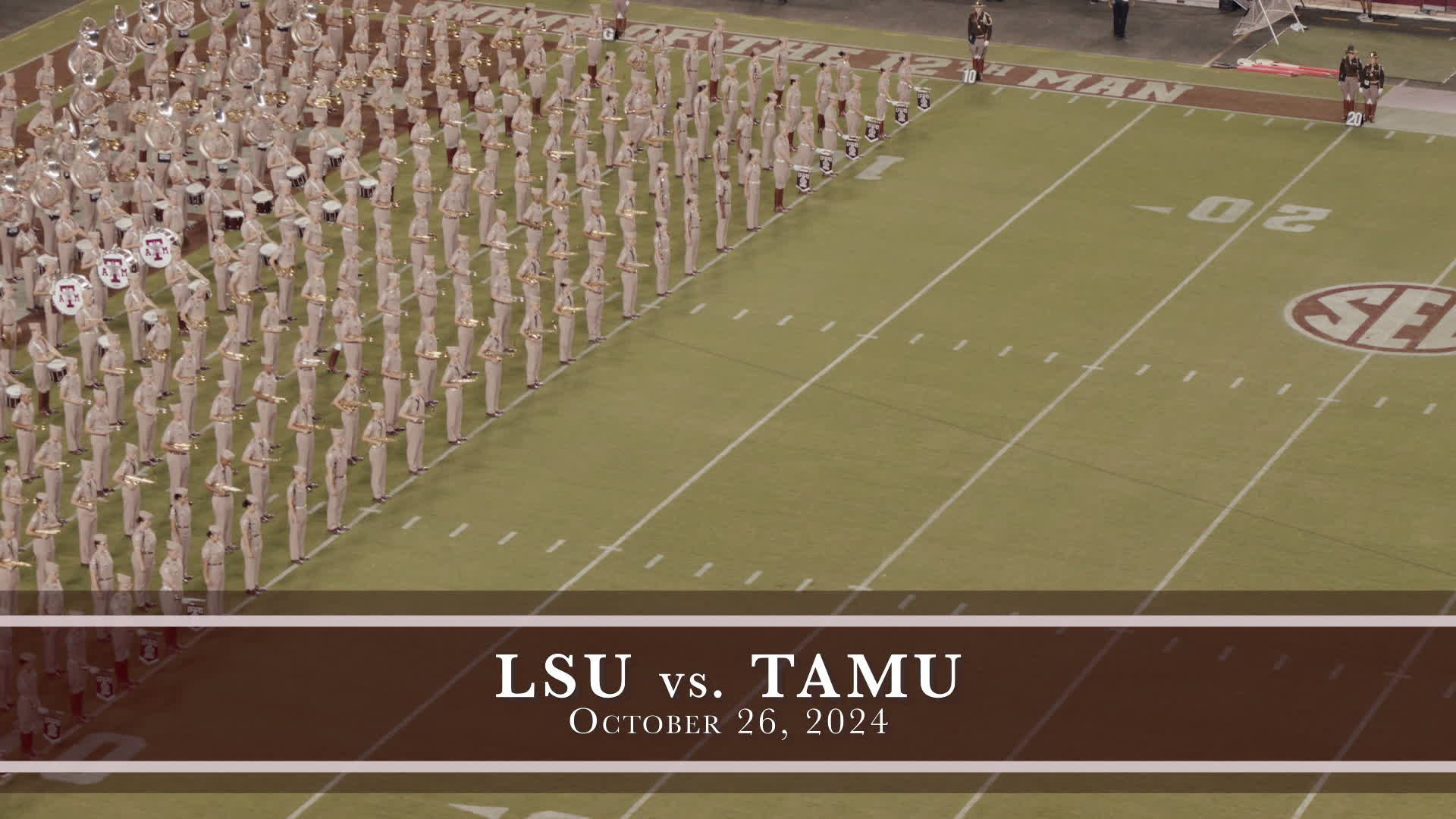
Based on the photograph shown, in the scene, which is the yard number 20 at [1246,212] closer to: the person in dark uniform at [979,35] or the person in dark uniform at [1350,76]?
the person in dark uniform at [1350,76]

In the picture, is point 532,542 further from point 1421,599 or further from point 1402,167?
point 1402,167

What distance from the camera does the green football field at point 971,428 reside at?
1004 inches

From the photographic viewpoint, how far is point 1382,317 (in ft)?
105

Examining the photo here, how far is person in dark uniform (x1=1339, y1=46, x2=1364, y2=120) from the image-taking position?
123ft

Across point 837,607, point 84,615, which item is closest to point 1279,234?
point 837,607

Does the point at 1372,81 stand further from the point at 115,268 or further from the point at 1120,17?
the point at 115,268

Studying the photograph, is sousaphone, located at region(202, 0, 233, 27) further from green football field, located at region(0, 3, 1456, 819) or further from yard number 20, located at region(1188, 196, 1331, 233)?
yard number 20, located at region(1188, 196, 1331, 233)

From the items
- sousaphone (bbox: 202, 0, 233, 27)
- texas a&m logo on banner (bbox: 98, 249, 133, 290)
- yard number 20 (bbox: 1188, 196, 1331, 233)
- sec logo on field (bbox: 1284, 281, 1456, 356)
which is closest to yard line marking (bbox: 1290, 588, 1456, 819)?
sec logo on field (bbox: 1284, 281, 1456, 356)

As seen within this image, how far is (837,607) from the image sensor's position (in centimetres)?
2503

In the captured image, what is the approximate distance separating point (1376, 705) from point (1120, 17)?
21.4 metres

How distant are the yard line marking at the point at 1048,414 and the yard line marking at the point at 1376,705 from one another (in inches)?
97.8

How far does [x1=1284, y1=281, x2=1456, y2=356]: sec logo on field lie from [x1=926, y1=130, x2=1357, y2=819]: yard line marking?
170cm
